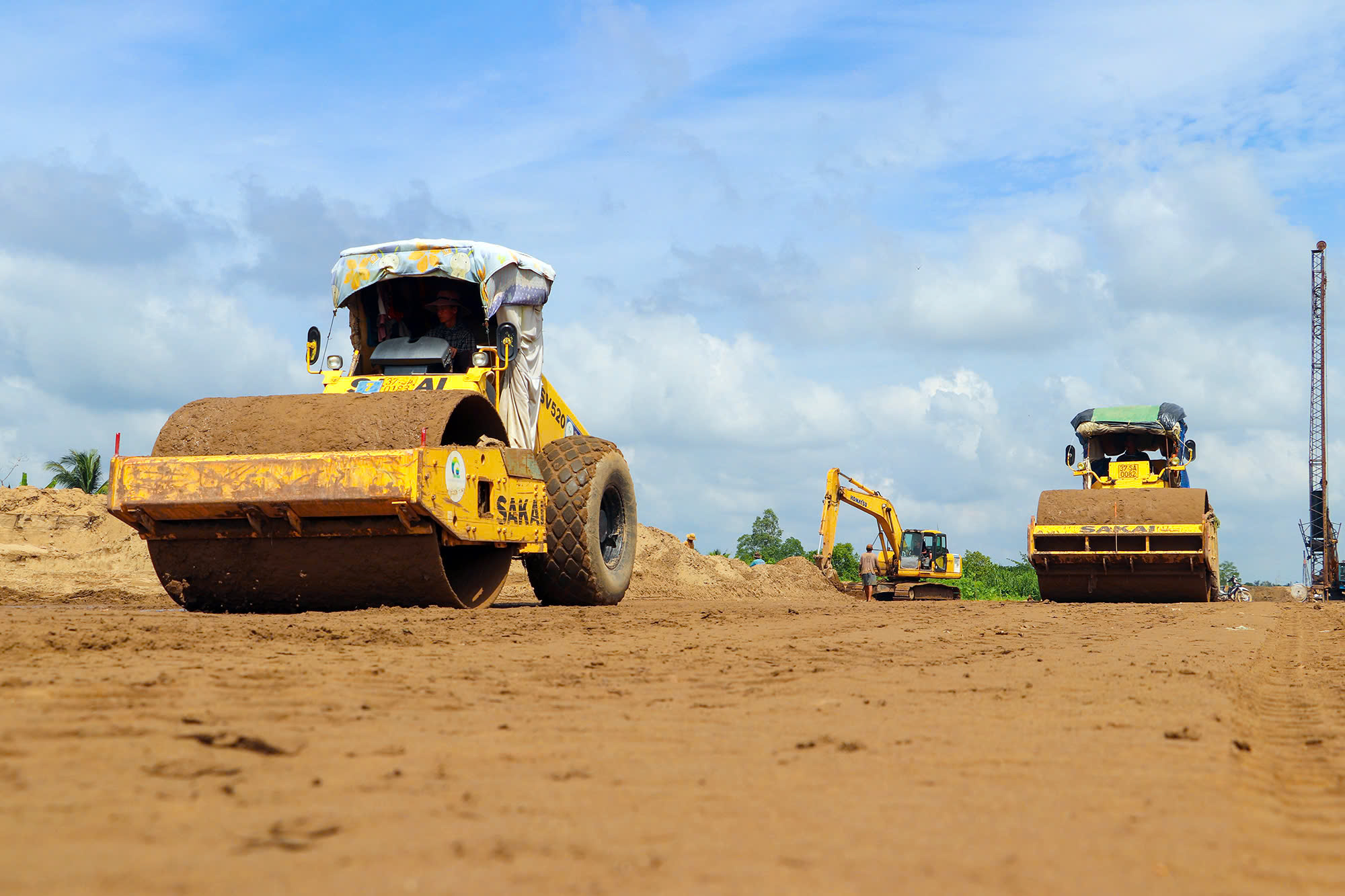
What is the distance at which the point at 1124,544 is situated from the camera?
20.2 meters

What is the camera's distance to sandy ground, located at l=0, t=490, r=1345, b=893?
8.98 ft

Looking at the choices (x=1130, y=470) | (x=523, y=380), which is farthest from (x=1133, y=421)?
(x=523, y=380)

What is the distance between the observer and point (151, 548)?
8.98 metres

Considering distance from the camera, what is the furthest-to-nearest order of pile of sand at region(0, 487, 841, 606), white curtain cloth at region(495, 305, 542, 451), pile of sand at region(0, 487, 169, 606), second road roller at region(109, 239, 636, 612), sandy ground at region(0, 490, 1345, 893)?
pile of sand at region(0, 487, 169, 606) < pile of sand at region(0, 487, 841, 606) < white curtain cloth at region(495, 305, 542, 451) < second road roller at region(109, 239, 636, 612) < sandy ground at region(0, 490, 1345, 893)

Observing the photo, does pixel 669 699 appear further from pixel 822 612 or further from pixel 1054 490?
pixel 1054 490

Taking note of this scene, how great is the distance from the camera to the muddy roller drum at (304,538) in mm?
8688

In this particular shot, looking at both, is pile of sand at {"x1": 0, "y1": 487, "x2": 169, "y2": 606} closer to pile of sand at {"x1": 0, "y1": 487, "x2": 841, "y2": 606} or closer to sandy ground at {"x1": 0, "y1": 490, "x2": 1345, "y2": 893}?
pile of sand at {"x1": 0, "y1": 487, "x2": 841, "y2": 606}

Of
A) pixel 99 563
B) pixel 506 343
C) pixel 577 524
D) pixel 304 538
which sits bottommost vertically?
pixel 99 563

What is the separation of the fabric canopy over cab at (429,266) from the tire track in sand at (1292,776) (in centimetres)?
711

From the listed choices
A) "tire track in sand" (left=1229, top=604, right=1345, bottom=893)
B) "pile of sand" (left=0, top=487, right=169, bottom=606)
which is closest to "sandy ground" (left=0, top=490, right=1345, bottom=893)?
"tire track in sand" (left=1229, top=604, right=1345, bottom=893)

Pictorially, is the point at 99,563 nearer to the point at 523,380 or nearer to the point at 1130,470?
the point at 523,380

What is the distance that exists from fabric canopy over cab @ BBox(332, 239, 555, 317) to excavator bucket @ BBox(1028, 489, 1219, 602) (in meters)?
12.4

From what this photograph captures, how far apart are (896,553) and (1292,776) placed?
2747 centimetres

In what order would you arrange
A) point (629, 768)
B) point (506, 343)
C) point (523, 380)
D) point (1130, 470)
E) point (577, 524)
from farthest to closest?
1. point (1130, 470)
2. point (523, 380)
3. point (506, 343)
4. point (577, 524)
5. point (629, 768)
